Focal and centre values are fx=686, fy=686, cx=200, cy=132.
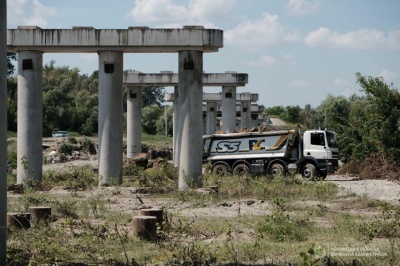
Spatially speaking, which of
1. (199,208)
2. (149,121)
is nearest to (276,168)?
(199,208)

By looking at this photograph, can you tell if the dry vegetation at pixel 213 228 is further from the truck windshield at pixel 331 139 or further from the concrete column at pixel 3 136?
the truck windshield at pixel 331 139

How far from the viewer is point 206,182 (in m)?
22.2

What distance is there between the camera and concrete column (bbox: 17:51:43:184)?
22531 millimetres

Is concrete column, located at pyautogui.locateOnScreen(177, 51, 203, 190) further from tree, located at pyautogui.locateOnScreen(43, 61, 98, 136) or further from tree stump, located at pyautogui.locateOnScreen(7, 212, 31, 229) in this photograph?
tree, located at pyautogui.locateOnScreen(43, 61, 98, 136)

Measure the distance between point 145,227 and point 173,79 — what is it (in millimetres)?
27291

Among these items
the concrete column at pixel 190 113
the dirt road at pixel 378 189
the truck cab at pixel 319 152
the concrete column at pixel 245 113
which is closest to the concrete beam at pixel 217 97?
the concrete column at pixel 245 113

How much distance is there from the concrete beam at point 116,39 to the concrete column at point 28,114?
53cm

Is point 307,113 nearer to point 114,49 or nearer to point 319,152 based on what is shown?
point 319,152

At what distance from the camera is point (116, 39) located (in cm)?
2194

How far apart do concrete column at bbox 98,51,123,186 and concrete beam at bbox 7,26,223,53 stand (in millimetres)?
508

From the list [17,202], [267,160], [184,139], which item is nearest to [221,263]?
[17,202]

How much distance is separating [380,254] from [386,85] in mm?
19193

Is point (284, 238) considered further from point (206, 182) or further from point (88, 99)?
point (88, 99)

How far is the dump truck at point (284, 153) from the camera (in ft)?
94.4
